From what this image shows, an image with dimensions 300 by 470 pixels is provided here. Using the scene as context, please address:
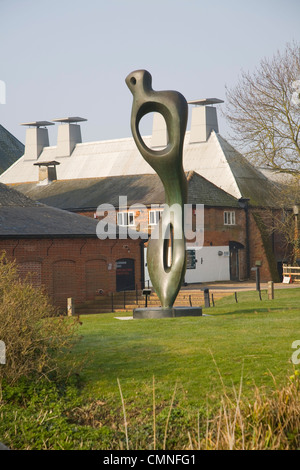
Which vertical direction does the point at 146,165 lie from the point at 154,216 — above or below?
above

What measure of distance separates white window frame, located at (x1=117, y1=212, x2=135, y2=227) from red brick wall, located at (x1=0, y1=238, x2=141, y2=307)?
8221 mm

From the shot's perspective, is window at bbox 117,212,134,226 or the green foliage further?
window at bbox 117,212,134,226

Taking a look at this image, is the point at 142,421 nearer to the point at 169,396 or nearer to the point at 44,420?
the point at 169,396

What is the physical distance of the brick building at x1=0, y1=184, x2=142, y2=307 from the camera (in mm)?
33656

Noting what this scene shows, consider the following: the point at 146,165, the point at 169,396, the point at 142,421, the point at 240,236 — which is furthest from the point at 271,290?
the point at 146,165

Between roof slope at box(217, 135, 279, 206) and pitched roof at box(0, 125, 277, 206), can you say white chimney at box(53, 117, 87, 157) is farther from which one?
roof slope at box(217, 135, 279, 206)

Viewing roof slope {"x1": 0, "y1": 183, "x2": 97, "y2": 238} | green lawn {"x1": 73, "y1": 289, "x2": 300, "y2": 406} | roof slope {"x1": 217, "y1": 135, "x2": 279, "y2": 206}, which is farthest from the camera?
roof slope {"x1": 217, "y1": 135, "x2": 279, "y2": 206}

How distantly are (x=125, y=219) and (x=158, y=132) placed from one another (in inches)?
548

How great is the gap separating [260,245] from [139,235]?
39.0 feet

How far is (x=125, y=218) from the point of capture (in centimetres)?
4744

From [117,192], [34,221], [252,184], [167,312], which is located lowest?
[167,312]

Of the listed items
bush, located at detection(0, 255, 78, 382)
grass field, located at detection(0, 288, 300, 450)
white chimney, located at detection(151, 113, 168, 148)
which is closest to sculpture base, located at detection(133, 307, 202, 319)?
grass field, located at detection(0, 288, 300, 450)

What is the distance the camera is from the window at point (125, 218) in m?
47.0

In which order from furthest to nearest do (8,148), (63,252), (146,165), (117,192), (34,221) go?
(8,148)
(146,165)
(117,192)
(34,221)
(63,252)
